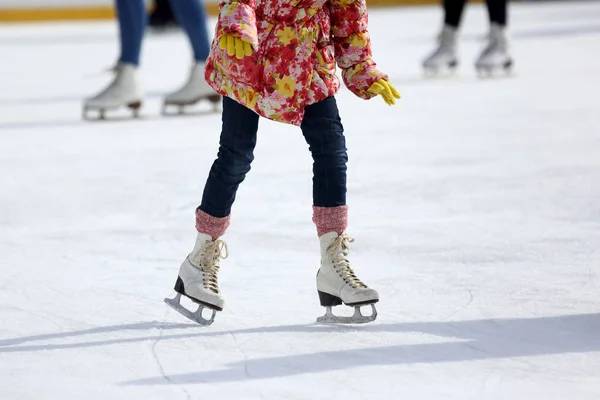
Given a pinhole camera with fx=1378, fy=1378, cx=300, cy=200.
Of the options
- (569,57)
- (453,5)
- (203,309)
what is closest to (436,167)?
(203,309)

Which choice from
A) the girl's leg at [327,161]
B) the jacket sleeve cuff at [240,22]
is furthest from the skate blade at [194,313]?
the jacket sleeve cuff at [240,22]

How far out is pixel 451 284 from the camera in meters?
2.43

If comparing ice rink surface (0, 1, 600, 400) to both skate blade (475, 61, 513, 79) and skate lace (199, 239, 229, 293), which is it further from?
skate blade (475, 61, 513, 79)

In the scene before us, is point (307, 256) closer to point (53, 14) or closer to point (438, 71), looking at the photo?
point (438, 71)

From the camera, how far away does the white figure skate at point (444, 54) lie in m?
6.56

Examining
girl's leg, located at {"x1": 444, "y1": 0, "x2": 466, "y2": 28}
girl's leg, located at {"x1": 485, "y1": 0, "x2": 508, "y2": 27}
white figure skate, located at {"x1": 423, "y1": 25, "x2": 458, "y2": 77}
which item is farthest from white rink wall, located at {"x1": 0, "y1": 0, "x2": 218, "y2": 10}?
girl's leg, located at {"x1": 485, "y1": 0, "x2": 508, "y2": 27}

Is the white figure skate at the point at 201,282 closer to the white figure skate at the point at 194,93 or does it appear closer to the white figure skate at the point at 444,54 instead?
the white figure skate at the point at 194,93

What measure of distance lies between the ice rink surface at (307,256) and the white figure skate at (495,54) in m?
0.82

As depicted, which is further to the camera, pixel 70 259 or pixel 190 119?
pixel 190 119

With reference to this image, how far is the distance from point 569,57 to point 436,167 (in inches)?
159

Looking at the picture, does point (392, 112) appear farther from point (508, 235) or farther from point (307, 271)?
point (307, 271)

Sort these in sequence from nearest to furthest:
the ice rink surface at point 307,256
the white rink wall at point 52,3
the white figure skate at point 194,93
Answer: the ice rink surface at point 307,256 → the white figure skate at point 194,93 → the white rink wall at point 52,3

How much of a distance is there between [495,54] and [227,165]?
4.53 m

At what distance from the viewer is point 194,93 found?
5.16m
